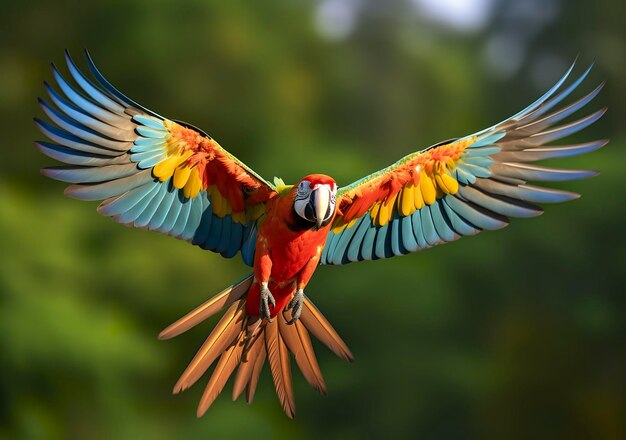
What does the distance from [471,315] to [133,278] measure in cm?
160

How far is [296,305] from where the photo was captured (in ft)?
4.23

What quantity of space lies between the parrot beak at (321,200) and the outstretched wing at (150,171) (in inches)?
8.1

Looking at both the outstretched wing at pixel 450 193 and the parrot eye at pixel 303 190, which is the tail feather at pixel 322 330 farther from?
the parrot eye at pixel 303 190

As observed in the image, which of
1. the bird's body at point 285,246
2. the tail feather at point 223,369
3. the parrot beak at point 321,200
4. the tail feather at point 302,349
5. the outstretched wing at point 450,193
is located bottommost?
the tail feather at point 223,369

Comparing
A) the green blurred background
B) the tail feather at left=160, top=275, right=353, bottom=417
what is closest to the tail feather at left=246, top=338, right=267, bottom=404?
the tail feather at left=160, top=275, right=353, bottom=417

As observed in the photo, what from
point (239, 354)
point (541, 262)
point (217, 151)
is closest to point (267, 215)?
point (217, 151)

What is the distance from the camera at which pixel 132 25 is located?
430 cm

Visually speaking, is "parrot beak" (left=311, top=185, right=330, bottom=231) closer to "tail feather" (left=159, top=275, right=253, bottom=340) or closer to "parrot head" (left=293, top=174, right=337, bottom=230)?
"parrot head" (left=293, top=174, right=337, bottom=230)

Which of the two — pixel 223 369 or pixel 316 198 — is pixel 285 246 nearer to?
pixel 316 198

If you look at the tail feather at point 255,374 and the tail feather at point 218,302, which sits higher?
the tail feather at point 218,302

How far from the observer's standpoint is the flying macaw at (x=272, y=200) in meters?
1.25

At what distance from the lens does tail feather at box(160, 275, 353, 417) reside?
4.47 ft

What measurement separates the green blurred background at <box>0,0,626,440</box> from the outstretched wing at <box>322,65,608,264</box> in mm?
2661

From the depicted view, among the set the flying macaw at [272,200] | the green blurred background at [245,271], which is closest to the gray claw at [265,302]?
the flying macaw at [272,200]
